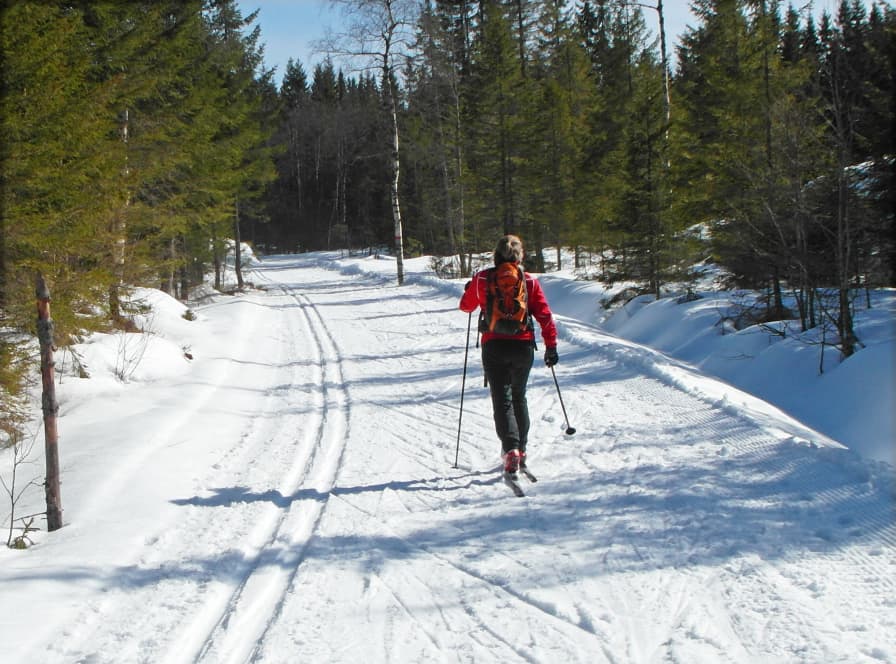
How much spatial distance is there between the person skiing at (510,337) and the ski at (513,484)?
0.07 feet

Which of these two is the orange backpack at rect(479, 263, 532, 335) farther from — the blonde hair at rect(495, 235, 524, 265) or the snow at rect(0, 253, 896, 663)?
the snow at rect(0, 253, 896, 663)

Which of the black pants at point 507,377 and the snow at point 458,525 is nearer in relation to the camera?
the snow at point 458,525

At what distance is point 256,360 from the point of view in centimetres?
1214

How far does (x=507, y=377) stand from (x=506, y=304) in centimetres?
66

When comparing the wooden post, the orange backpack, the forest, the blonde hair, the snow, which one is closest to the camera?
the snow

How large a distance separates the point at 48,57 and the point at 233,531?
6.87 meters

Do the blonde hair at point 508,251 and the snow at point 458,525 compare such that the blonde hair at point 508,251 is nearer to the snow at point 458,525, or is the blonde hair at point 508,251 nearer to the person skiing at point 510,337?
the person skiing at point 510,337

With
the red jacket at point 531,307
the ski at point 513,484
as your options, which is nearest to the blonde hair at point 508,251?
the red jacket at point 531,307

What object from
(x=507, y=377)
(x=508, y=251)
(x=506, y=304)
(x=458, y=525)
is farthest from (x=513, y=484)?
(x=508, y=251)

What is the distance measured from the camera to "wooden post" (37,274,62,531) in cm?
520

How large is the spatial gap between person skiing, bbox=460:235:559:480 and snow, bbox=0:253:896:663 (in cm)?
49

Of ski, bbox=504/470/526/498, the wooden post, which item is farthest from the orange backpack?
the wooden post

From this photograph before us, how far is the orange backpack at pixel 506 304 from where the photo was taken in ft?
17.7

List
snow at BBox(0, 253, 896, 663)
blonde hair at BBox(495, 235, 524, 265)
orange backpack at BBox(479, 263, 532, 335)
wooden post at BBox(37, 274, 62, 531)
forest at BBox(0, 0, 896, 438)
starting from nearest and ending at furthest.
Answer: snow at BBox(0, 253, 896, 663)
wooden post at BBox(37, 274, 62, 531)
orange backpack at BBox(479, 263, 532, 335)
blonde hair at BBox(495, 235, 524, 265)
forest at BBox(0, 0, 896, 438)
